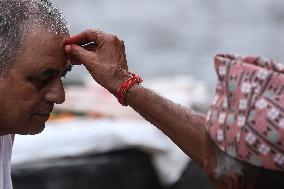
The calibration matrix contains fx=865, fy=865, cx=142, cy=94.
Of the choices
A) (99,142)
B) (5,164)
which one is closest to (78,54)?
(5,164)

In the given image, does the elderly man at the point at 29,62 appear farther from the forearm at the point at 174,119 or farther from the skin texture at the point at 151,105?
the forearm at the point at 174,119

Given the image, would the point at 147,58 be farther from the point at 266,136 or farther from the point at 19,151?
the point at 266,136

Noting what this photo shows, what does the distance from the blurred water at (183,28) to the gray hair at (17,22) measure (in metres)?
11.0

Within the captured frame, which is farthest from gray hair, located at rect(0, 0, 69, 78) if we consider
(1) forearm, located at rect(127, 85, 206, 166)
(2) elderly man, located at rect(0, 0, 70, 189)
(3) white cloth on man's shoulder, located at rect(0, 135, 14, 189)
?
(1) forearm, located at rect(127, 85, 206, 166)

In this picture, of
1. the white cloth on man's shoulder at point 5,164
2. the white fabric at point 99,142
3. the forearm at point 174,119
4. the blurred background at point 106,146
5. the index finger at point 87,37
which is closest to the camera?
the forearm at point 174,119

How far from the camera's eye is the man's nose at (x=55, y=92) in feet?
12.0

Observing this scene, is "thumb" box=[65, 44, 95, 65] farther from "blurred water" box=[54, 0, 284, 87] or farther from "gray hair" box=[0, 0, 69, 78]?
"blurred water" box=[54, 0, 284, 87]

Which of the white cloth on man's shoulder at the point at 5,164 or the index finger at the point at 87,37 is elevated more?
the index finger at the point at 87,37

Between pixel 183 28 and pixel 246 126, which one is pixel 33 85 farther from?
pixel 183 28

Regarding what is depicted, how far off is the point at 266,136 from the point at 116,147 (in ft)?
14.0

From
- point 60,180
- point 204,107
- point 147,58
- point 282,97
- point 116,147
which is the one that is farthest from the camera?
point 147,58

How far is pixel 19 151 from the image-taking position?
6211 mm

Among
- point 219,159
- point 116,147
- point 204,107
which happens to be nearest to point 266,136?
point 219,159

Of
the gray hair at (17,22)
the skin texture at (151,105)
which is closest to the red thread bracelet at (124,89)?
the skin texture at (151,105)
